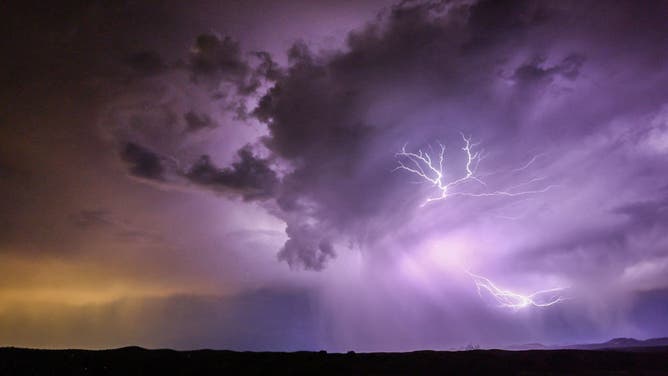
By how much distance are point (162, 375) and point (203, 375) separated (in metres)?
2.78

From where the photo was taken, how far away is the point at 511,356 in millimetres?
33875

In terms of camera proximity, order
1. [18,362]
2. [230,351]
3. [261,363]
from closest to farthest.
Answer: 1. [18,362]
2. [261,363]
3. [230,351]

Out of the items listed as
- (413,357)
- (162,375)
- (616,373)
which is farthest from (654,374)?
(162,375)

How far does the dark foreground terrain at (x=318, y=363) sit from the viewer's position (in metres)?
27.8

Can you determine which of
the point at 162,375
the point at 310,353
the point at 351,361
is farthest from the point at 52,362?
the point at 351,361

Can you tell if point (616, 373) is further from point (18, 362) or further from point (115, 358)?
point (18, 362)

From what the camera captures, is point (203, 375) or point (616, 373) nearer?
point (203, 375)

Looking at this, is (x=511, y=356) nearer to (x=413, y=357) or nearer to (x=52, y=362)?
(x=413, y=357)

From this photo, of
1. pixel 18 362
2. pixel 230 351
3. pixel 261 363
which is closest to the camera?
pixel 18 362

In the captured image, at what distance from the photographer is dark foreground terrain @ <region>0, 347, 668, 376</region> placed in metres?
27.8

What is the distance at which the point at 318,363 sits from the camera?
1211 inches

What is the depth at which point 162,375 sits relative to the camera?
27.8m

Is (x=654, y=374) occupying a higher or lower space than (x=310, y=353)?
lower

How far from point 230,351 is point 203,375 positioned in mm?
4729
